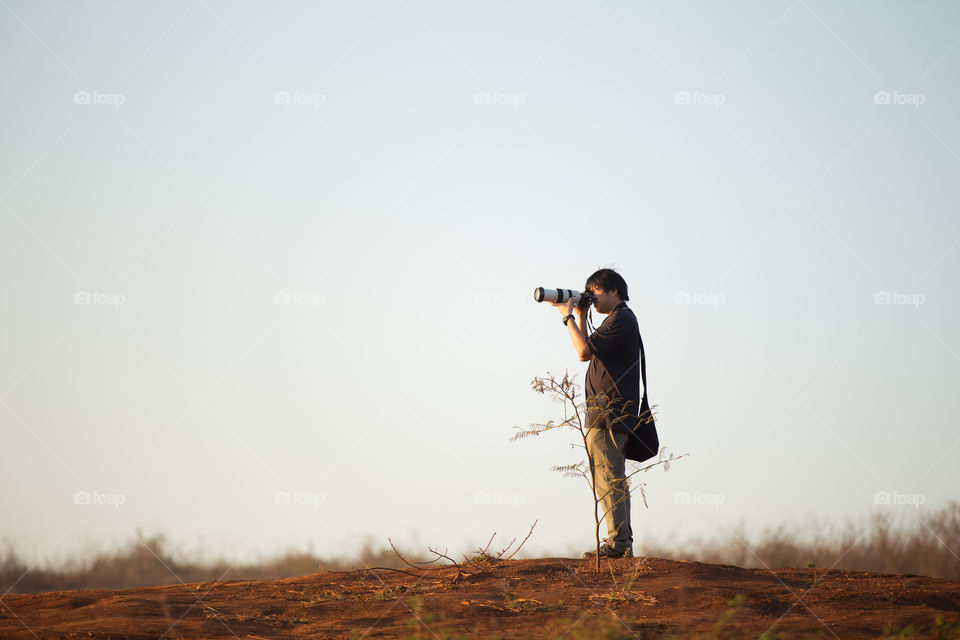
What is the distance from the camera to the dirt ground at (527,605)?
482 centimetres

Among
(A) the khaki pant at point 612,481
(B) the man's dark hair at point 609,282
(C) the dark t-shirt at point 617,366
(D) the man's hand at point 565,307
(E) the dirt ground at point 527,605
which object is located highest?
(B) the man's dark hair at point 609,282

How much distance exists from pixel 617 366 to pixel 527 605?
2.17m

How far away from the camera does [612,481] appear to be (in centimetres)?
634

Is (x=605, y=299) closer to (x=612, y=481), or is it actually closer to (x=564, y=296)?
(x=564, y=296)

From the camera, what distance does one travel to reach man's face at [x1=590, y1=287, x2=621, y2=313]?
273 inches

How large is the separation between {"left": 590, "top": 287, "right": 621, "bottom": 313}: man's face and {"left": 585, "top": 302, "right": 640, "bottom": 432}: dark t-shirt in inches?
4.3

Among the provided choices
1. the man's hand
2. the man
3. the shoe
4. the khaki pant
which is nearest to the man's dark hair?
the man

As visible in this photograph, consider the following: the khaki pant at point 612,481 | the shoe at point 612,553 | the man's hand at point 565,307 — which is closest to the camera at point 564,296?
the man's hand at point 565,307

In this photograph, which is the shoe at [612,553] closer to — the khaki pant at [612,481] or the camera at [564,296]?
the khaki pant at [612,481]

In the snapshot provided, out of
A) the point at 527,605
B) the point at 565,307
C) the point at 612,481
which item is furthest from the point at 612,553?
the point at 565,307

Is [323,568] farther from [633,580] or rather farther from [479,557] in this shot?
[633,580]

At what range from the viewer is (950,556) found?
910 cm

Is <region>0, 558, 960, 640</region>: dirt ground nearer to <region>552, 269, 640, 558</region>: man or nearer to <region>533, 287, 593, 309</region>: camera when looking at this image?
<region>552, 269, 640, 558</region>: man

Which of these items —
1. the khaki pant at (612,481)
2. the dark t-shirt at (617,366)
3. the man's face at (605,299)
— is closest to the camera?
the khaki pant at (612,481)
